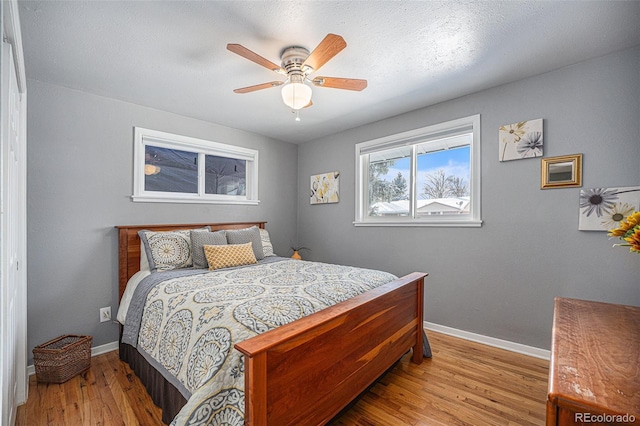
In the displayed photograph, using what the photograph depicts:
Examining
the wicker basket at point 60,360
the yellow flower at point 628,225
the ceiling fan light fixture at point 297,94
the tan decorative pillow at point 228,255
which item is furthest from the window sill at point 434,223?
the wicker basket at point 60,360

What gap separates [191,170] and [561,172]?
3.57 m

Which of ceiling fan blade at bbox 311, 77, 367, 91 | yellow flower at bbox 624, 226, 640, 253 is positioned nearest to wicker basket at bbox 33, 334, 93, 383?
ceiling fan blade at bbox 311, 77, 367, 91

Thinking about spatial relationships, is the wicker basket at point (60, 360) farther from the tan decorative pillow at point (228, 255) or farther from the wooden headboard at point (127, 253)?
the tan decorative pillow at point (228, 255)

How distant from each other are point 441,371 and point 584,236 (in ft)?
4.89

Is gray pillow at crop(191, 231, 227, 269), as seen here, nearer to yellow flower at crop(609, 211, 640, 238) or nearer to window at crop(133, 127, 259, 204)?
window at crop(133, 127, 259, 204)

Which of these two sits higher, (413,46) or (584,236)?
(413,46)

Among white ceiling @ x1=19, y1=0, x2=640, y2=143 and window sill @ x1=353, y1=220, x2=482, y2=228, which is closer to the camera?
white ceiling @ x1=19, y1=0, x2=640, y2=143

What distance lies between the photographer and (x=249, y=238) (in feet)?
10.4

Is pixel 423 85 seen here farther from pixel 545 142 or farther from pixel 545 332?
pixel 545 332

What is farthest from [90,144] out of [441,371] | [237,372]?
[441,371]

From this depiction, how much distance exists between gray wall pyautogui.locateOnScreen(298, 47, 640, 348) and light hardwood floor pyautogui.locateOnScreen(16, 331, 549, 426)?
51 centimetres

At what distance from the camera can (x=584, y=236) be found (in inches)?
87.5

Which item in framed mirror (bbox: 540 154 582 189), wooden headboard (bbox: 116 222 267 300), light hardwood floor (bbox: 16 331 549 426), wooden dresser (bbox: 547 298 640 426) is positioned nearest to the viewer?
wooden dresser (bbox: 547 298 640 426)

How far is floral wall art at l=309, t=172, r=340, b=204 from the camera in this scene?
155 inches
